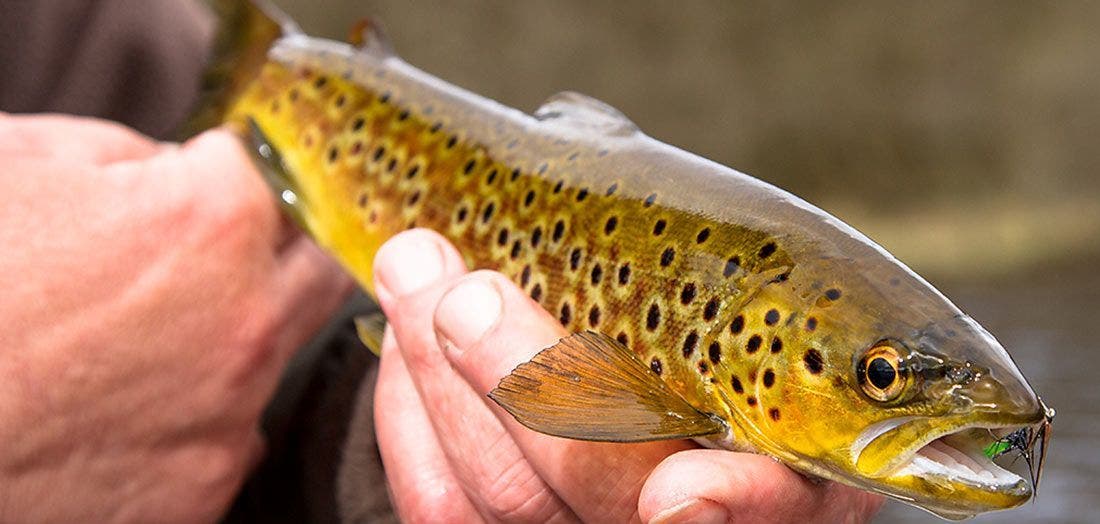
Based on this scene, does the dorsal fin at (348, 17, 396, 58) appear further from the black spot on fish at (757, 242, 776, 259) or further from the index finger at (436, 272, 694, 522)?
the black spot on fish at (757, 242, 776, 259)

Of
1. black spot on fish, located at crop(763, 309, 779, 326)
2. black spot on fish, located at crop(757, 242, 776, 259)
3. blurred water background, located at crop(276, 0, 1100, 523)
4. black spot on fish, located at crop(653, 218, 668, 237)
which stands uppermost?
blurred water background, located at crop(276, 0, 1100, 523)

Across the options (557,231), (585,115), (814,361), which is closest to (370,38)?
(585,115)

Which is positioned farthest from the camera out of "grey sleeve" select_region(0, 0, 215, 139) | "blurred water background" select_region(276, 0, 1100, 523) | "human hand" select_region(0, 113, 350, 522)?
"blurred water background" select_region(276, 0, 1100, 523)

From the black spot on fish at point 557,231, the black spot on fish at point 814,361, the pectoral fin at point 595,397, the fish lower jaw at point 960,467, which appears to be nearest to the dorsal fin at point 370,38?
the black spot on fish at point 557,231

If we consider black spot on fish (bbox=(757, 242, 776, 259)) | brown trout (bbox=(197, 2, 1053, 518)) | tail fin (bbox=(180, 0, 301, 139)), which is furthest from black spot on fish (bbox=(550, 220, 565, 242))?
tail fin (bbox=(180, 0, 301, 139))

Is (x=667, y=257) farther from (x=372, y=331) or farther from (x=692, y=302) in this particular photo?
(x=372, y=331)

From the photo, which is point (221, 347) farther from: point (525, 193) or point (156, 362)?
point (525, 193)

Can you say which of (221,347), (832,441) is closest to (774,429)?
(832,441)
